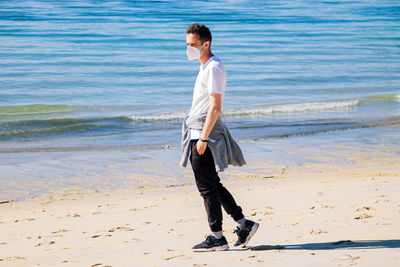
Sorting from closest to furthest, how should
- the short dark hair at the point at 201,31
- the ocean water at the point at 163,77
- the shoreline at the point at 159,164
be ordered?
the short dark hair at the point at 201,31 → the shoreline at the point at 159,164 → the ocean water at the point at 163,77

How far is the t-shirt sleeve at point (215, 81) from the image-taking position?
4172 millimetres

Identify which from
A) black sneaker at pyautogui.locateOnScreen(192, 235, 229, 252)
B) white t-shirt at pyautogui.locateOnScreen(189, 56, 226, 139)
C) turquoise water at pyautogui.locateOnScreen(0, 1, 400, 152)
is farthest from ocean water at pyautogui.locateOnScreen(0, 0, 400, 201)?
white t-shirt at pyautogui.locateOnScreen(189, 56, 226, 139)

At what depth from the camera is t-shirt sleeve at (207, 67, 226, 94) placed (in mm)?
4172

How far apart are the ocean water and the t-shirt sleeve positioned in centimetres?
550

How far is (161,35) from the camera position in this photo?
39219 millimetres

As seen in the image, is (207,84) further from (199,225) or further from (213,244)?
(199,225)

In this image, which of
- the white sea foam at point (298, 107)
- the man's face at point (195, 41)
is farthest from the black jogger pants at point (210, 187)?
the white sea foam at point (298, 107)

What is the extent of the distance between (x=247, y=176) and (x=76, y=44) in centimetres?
2711

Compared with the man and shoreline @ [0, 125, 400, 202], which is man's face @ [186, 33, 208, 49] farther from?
shoreline @ [0, 125, 400, 202]

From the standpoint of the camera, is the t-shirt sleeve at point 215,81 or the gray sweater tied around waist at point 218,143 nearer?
the t-shirt sleeve at point 215,81

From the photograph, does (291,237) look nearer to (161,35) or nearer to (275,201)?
(275,201)

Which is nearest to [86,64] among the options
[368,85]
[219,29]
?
[368,85]

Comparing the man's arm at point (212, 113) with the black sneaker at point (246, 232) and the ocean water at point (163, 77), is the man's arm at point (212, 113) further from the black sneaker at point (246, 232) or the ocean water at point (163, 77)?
the ocean water at point (163, 77)

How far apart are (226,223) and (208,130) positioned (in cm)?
179
